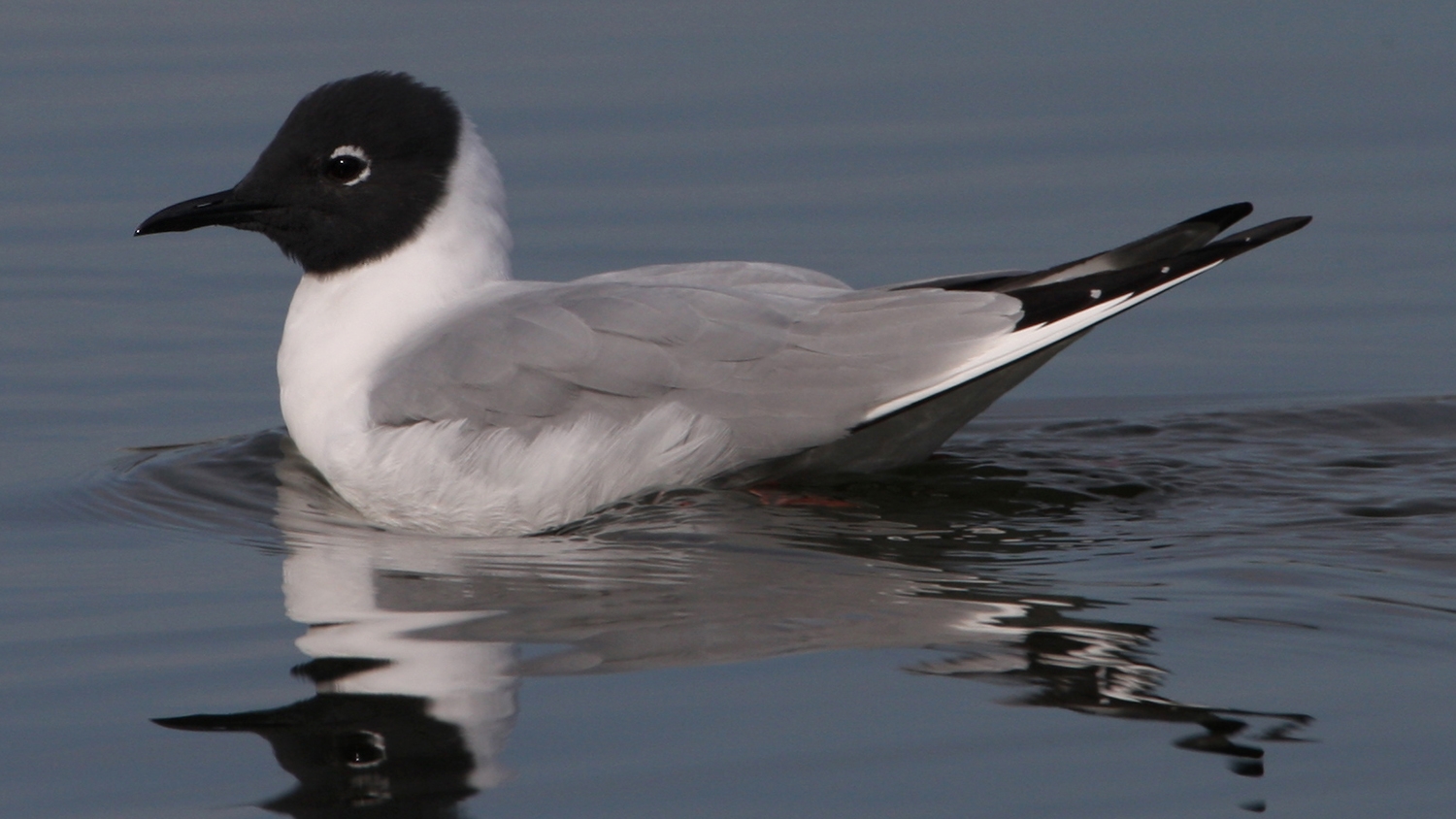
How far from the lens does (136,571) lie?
6.47m

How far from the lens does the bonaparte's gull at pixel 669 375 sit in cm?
653

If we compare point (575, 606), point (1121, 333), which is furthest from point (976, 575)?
point (1121, 333)

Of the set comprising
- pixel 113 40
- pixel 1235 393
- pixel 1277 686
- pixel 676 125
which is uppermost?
pixel 113 40

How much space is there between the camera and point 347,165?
739cm

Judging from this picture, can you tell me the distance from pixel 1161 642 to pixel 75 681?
275cm

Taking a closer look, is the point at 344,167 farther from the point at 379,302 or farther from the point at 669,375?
the point at 669,375

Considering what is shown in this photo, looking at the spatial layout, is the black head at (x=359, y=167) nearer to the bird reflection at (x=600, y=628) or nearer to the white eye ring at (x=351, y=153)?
the white eye ring at (x=351, y=153)

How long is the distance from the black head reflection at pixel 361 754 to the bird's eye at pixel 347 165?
2.79m

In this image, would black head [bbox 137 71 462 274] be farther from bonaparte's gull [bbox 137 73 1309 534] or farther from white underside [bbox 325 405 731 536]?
white underside [bbox 325 405 731 536]

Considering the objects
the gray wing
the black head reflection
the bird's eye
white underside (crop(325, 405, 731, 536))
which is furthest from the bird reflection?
the bird's eye

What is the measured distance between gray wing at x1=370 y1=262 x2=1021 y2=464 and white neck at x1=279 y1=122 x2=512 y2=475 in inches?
18.7

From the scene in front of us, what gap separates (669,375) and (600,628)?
1.27 metres

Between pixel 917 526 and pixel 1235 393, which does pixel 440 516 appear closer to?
pixel 917 526

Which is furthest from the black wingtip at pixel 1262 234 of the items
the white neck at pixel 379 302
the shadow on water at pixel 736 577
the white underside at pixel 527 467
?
the white neck at pixel 379 302
